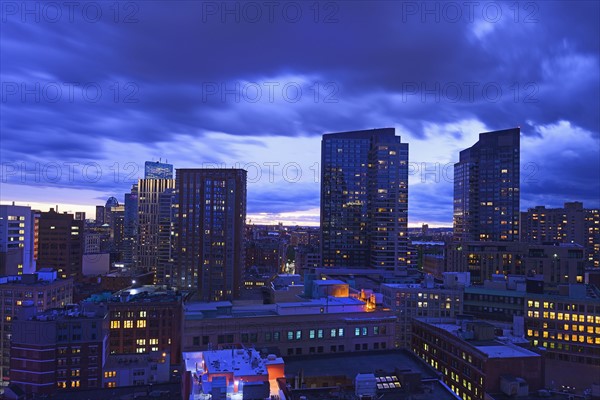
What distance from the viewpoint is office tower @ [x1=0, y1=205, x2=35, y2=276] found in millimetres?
142750

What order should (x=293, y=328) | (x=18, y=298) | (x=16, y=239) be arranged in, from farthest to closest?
1. (x=16, y=239)
2. (x=18, y=298)
3. (x=293, y=328)

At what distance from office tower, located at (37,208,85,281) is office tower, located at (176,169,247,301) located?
187 ft

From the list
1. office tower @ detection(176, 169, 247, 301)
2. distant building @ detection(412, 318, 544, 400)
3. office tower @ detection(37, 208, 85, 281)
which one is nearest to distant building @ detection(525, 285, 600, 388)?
distant building @ detection(412, 318, 544, 400)

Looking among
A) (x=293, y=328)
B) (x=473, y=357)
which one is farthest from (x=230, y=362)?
(x=473, y=357)

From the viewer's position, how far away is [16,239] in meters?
154

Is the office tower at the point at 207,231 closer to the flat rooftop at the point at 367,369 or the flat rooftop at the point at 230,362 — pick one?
the flat rooftop at the point at 367,369

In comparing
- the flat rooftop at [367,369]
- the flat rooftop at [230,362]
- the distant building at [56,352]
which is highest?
the flat rooftop at [230,362]

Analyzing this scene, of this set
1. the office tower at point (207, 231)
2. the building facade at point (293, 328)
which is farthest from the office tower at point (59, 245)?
the building facade at point (293, 328)

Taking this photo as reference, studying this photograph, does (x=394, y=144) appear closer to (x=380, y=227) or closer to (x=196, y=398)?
(x=380, y=227)

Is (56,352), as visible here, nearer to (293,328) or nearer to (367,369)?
(293,328)

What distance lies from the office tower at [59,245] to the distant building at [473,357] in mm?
146795

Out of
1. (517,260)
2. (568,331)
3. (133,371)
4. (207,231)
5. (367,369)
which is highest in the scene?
(207,231)

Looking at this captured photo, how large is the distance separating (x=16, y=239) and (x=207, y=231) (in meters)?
59.6

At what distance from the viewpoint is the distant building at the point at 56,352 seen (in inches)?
2923
